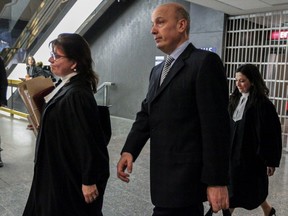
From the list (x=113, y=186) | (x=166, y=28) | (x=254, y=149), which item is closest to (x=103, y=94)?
(x=113, y=186)

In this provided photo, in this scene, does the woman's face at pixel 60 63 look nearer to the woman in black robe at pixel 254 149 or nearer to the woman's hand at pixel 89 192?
the woman's hand at pixel 89 192

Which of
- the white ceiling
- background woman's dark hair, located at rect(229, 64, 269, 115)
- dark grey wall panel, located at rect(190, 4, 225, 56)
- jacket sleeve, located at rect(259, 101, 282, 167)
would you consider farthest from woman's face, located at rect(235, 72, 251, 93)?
dark grey wall panel, located at rect(190, 4, 225, 56)

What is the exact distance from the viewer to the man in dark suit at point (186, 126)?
1.45 meters

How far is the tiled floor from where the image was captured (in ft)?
10.1

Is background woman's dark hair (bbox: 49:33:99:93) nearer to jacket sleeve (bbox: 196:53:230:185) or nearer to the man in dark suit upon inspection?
the man in dark suit

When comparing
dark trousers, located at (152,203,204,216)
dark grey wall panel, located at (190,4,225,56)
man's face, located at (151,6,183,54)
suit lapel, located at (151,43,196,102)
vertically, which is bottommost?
dark trousers, located at (152,203,204,216)

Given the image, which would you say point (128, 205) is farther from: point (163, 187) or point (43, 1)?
point (43, 1)

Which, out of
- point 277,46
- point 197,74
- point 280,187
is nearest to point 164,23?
point 197,74

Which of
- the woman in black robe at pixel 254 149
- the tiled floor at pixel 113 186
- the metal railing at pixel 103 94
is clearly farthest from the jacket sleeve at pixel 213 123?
the metal railing at pixel 103 94

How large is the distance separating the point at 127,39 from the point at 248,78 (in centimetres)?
657

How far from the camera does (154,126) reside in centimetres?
166

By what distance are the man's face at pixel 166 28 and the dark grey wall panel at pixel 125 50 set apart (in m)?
6.44

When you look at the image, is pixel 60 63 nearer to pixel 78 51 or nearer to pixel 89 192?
pixel 78 51

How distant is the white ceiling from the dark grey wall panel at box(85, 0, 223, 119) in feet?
7.30
